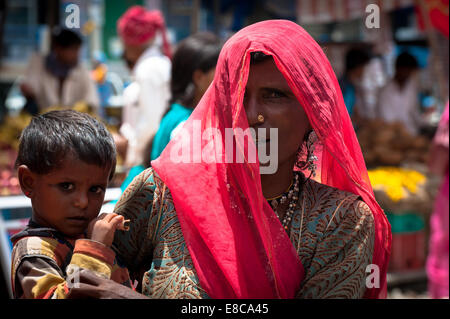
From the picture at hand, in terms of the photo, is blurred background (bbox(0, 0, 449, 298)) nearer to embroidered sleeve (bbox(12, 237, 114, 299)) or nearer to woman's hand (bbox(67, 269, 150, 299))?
embroidered sleeve (bbox(12, 237, 114, 299))

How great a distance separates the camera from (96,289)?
4.30 feet

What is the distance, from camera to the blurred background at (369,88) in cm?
397

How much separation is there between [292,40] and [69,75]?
4972 mm

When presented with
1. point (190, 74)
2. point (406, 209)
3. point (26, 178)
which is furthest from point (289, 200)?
point (406, 209)

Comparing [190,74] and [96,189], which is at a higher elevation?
[190,74]

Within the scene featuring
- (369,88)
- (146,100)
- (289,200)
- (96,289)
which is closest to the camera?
(96,289)

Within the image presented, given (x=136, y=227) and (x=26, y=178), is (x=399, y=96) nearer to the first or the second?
(x=136, y=227)

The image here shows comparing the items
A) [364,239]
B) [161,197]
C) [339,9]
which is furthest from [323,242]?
[339,9]

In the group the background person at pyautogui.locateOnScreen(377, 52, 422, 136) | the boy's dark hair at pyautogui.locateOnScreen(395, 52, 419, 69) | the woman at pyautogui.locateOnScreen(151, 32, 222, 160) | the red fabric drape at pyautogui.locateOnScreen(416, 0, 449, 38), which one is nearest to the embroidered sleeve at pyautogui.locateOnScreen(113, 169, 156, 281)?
the woman at pyautogui.locateOnScreen(151, 32, 222, 160)

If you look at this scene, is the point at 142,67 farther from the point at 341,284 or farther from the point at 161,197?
the point at 341,284

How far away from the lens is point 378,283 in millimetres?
1540

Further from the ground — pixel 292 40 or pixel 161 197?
pixel 292 40

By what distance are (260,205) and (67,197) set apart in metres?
0.55

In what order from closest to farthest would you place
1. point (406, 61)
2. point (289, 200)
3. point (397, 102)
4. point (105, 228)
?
point (105, 228)
point (289, 200)
point (406, 61)
point (397, 102)
